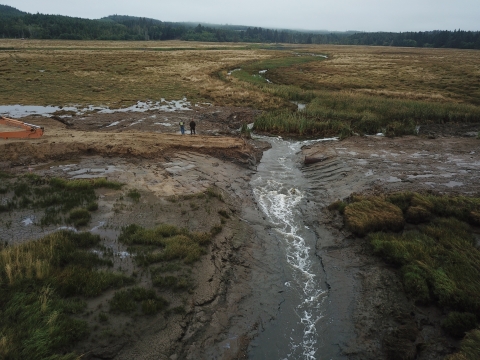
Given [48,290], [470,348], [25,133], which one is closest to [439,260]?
[470,348]

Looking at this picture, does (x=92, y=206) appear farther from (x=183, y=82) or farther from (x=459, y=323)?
(x=183, y=82)

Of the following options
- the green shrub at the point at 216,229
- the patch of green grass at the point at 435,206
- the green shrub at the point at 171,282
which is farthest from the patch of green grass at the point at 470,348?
the green shrub at the point at 216,229

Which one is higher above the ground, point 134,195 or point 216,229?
point 134,195

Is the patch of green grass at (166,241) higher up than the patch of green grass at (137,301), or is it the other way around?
the patch of green grass at (166,241)

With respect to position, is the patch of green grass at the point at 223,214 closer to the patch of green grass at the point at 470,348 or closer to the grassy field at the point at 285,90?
the patch of green grass at the point at 470,348

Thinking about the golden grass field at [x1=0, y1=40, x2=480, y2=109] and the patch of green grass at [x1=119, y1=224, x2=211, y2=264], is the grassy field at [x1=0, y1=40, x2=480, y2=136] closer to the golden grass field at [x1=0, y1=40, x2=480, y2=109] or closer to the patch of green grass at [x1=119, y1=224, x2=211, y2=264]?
the golden grass field at [x1=0, y1=40, x2=480, y2=109]
